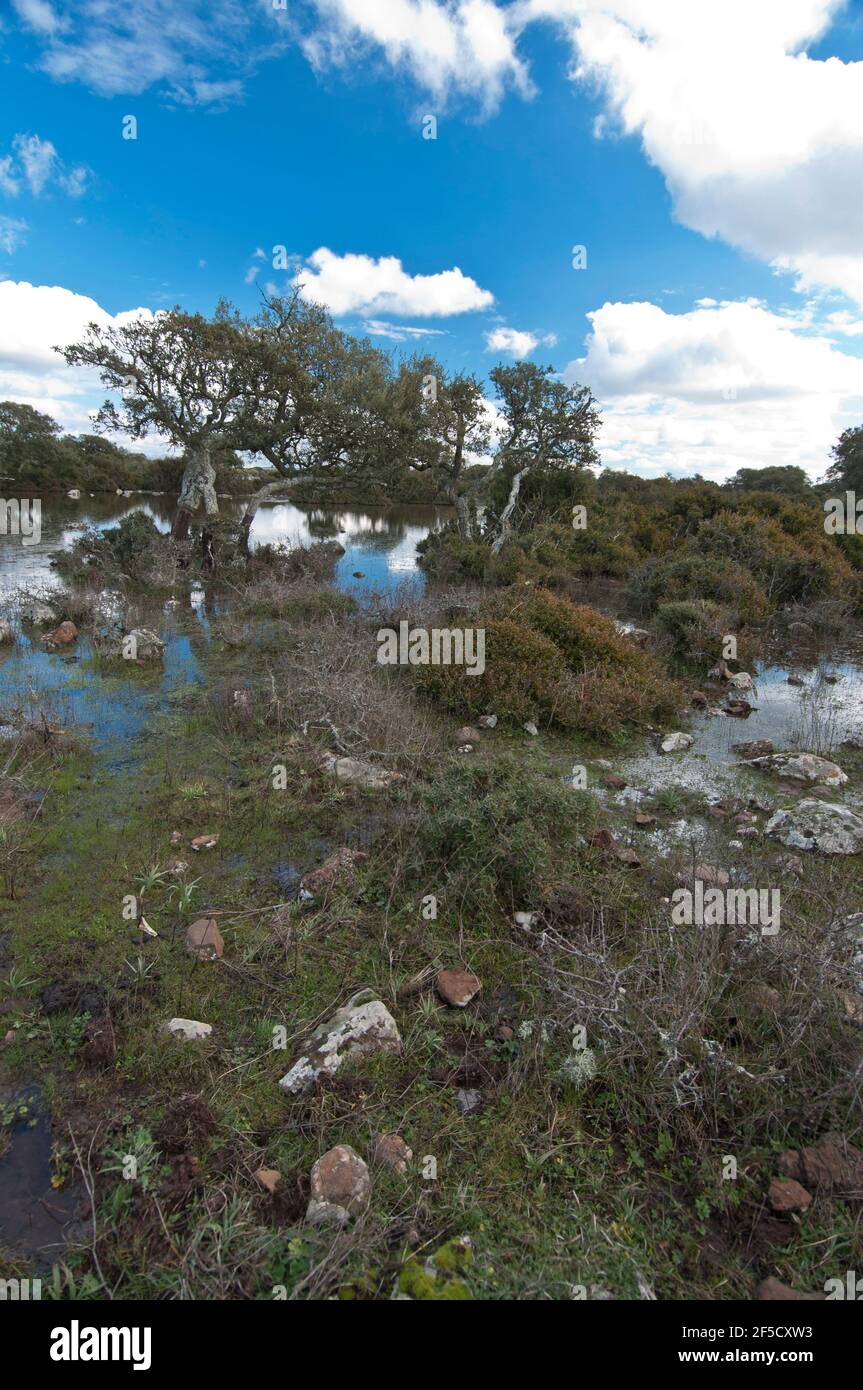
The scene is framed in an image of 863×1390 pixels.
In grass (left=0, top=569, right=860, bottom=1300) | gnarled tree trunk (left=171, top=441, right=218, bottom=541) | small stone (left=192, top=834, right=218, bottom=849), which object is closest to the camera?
grass (left=0, top=569, right=860, bottom=1300)

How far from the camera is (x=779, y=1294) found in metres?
2.22

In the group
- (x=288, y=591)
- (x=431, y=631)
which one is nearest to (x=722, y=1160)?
(x=431, y=631)

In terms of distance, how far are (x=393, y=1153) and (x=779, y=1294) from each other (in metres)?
1.49

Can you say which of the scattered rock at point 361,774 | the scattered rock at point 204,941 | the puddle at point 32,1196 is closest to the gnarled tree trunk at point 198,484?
the scattered rock at point 361,774

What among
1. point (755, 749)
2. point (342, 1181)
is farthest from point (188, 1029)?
point (755, 749)

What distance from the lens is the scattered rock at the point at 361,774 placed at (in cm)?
614

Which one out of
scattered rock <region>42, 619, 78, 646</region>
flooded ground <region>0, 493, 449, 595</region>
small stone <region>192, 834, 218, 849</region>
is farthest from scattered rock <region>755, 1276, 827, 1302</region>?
scattered rock <region>42, 619, 78, 646</region>

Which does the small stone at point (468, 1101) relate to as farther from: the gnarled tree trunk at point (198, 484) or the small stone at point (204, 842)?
the gnarled tree trunk at point (198, 484)

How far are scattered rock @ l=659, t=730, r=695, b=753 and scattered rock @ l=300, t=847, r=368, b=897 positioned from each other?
14.0ft

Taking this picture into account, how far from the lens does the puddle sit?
8.03 ft

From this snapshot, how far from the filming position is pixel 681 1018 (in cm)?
305

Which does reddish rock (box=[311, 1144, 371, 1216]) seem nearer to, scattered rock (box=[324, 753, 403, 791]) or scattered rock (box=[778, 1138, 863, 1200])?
scattered rock (box=[778, 1138, 863, 1200])

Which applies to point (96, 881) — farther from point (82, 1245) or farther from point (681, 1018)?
point (681, 1018)

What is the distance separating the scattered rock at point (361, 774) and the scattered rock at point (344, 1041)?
280 cm
